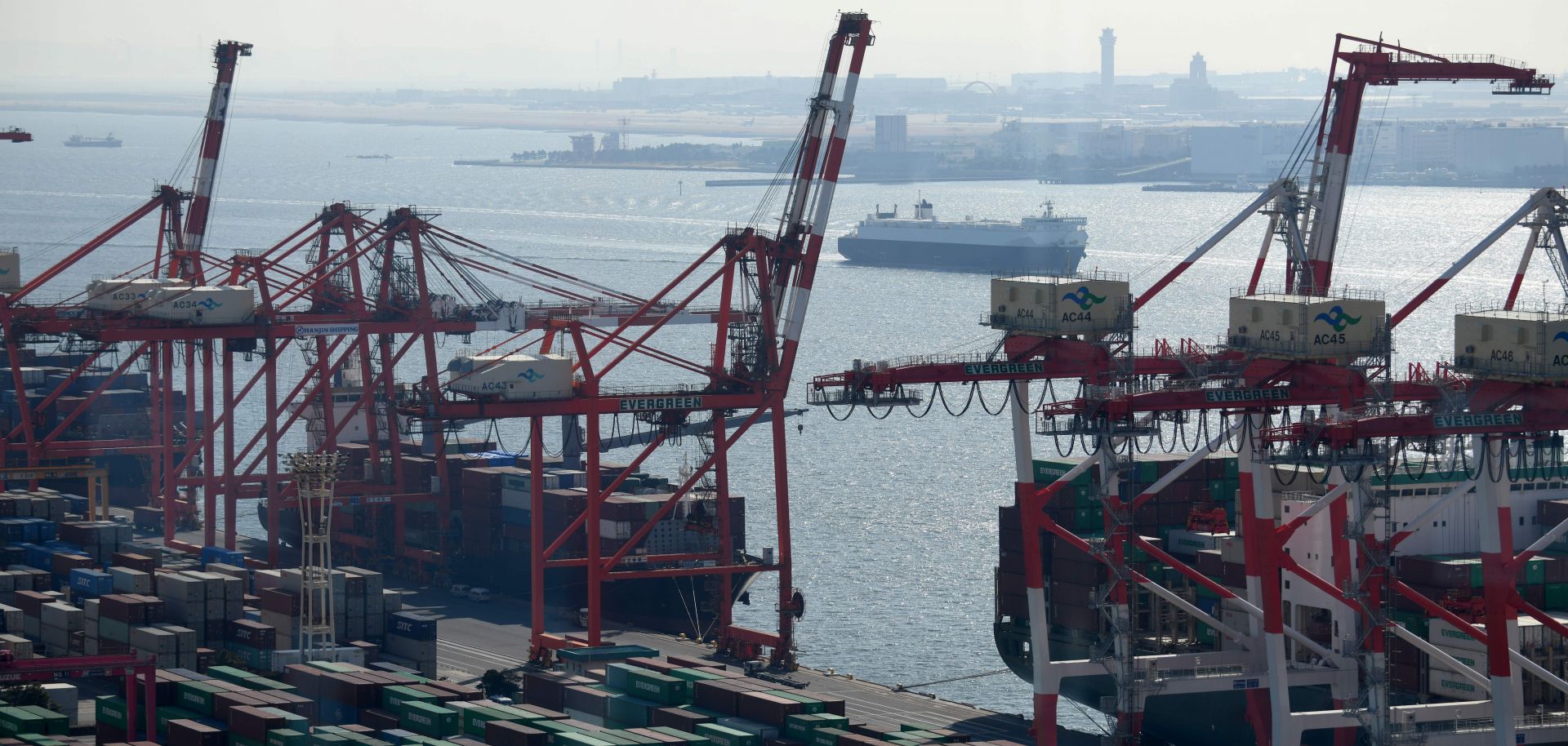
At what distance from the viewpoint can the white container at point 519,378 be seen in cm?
6041

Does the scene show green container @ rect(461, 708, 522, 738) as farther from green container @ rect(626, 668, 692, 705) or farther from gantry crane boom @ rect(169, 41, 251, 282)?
gantry crane boom @ rect(169, 41, 251, 282)

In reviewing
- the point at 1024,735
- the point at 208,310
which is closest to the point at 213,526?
the point at 208,310

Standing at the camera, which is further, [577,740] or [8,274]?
[8,274]

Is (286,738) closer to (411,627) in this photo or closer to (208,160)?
(411,627)

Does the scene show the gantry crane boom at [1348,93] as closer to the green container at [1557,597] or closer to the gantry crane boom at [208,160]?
the green container at [1557,597]

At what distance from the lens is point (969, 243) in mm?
190250

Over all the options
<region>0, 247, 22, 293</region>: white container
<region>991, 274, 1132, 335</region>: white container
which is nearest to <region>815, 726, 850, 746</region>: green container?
<region>991, 274, 1132, 335</region>: white container

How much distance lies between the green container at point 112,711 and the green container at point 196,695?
1.18 metres

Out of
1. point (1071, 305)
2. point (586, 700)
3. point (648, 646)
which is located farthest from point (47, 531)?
point (1071, 305)

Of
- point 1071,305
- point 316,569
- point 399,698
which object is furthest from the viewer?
point 316,569

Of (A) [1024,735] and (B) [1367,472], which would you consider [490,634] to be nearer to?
(A) [1024,735]

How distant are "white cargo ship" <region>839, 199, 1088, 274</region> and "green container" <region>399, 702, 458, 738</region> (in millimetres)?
137915

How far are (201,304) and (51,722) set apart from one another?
1139 inches

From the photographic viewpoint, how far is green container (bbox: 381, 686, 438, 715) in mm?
47406
